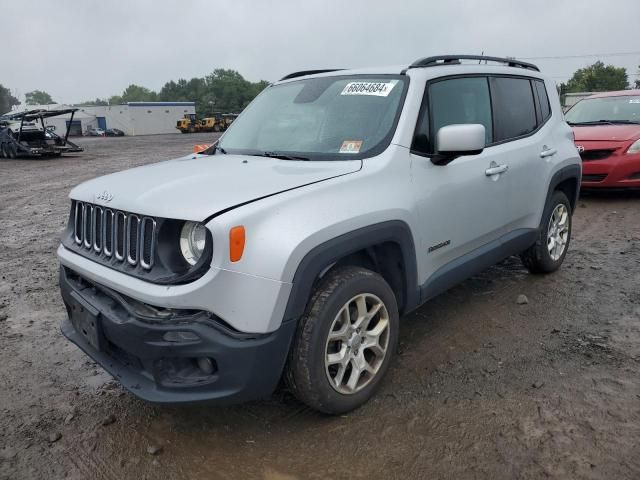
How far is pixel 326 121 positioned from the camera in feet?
11.3

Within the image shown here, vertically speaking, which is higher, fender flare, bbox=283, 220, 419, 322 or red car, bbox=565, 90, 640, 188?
red car, bbox=565, 90, 640, 188

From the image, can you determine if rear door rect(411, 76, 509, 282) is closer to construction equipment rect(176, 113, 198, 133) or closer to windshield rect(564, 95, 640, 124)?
windshield rect(564, 95, 640, 124)

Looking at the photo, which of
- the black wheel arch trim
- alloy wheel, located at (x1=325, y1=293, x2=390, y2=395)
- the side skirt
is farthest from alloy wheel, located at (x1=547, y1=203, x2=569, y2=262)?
alloy wheel, located at (x1=325, y1=293, x2=390, y2=395)

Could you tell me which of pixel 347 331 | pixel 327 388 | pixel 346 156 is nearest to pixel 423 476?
pixel 327 388

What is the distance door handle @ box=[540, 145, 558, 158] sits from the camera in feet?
14.4

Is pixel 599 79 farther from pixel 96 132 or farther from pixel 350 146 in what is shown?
pixel 350 146

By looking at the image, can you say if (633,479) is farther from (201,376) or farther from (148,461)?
(148,461)

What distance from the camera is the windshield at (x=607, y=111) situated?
8672 millimetres

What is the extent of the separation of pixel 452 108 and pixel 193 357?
2399mm

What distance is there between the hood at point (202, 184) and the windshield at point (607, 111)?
7552mm

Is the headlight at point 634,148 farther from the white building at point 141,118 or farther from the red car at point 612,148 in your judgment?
the white building at point 141,118

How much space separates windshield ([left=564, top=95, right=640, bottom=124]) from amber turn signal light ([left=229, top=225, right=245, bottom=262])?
8346 millimetres

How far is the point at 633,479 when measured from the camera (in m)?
2.32

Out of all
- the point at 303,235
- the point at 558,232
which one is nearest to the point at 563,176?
the point at 558,232
